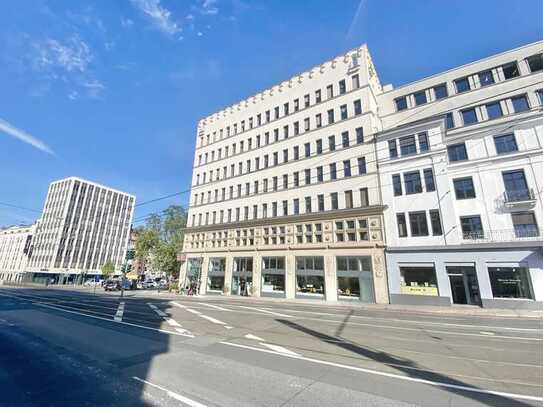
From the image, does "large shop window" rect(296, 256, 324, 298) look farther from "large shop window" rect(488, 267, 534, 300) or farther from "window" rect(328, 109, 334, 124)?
"window" rect(328, 109, 334, 124)

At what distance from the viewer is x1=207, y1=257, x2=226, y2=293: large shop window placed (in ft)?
113

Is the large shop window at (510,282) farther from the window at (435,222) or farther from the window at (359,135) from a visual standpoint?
the window at (359,135)

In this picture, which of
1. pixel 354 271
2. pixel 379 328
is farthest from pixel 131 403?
pixel 354 271

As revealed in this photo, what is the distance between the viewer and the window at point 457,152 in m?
24.2

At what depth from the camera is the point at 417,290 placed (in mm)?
21969

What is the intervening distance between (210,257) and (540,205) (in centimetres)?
3516

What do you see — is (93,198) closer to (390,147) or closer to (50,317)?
(50,317)

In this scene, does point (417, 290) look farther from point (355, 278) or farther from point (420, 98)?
point (420, 98)

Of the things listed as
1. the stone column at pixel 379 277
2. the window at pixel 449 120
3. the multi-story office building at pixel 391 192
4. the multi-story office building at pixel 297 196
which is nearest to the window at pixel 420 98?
the multi-story office building at pixel 391 192

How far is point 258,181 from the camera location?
1375 inches

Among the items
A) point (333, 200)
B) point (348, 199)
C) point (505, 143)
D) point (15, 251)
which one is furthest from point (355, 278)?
point (15, 251)

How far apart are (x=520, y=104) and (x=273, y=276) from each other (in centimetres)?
2935

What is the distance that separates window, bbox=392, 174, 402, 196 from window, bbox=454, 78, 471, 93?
36.9 feet

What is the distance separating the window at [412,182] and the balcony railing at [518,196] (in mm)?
6407
